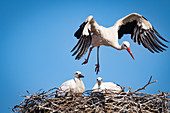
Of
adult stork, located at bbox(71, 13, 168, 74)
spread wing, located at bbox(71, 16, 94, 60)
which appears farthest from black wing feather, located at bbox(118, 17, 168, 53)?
spread wing, located at bbox(71, 16, 94, 60)

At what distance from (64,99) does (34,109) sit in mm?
318

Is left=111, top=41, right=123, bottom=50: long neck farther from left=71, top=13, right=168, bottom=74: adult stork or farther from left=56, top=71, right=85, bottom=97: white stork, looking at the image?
left=56, top=71, right=85, bottom=97: white stork

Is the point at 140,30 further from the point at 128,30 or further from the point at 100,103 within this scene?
the point at 100,103

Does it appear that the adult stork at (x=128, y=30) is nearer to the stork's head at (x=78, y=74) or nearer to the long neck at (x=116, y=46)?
the long neck at (x=116, y=46)

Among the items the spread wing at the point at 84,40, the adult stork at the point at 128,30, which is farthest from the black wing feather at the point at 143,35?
the spread wing at the point at 84,40

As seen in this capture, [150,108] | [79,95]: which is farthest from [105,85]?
[150,108]

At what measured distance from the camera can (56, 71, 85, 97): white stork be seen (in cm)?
355

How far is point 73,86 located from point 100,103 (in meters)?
0.64

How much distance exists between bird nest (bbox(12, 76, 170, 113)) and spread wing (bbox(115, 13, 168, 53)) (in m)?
1.26

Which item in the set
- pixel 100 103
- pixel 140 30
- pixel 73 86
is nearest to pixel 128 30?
pixel 140 30

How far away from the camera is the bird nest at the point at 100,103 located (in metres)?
3.07

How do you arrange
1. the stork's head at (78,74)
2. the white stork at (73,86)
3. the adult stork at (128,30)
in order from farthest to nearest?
the adult stork at (128,30) < the stork's head at (78,74) < the white stork at (73,86)

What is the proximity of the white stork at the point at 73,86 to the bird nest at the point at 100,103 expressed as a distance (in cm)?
28

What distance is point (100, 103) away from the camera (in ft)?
10.2
